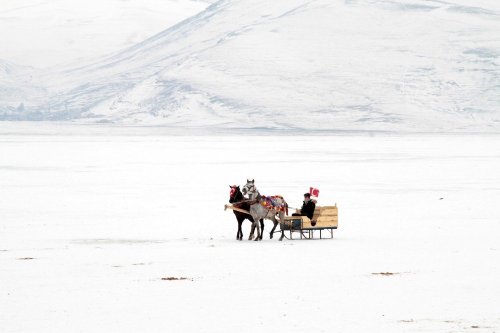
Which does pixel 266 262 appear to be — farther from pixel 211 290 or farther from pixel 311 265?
pixel 211 290

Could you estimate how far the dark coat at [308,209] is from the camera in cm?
2644

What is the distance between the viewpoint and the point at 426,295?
1766 cm

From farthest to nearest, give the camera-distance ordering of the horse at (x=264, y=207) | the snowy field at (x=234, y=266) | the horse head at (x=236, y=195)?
the horse head at (x=236, y=195), the horse at (x=264, y=207), the snowy field at (x=234, y=266)

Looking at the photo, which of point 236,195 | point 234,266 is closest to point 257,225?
point 236,195

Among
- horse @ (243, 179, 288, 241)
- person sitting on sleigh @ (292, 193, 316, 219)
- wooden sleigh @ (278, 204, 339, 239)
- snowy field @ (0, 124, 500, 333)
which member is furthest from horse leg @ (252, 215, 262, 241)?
person sitting on sleigh @ (292, 193, 316, 219)

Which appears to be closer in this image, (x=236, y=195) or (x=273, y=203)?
(x=236, y=195)

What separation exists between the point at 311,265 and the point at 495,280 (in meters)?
4.16

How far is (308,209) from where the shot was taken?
87.2 ft

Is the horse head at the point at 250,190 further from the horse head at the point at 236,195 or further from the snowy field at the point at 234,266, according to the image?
the snowy field at the point at 234,266

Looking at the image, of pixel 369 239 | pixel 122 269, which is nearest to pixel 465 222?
pixel 369 239

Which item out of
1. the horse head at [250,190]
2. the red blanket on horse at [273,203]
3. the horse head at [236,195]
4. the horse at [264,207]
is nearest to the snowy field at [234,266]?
the horse at [264,207]

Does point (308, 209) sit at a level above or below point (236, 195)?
below

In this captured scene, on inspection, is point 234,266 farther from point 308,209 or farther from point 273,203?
point 308,209

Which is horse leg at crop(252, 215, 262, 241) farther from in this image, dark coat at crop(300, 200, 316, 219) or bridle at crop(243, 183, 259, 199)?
dark coat at crop(300, 200, 316, 219)
